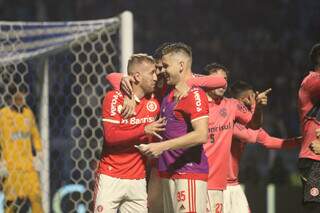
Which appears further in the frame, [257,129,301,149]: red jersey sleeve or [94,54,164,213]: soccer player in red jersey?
[257,129,301,149]: red jersey sleeve

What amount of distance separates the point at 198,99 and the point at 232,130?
1.21 metres

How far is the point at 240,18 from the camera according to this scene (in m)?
17.3

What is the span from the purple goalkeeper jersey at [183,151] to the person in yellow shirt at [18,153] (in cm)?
329

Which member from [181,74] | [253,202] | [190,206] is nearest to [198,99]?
[181,74]

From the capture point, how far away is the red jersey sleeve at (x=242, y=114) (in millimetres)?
5904

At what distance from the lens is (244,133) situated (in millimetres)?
5984

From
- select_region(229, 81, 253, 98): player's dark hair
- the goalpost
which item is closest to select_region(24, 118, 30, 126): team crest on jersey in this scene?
the goalpost

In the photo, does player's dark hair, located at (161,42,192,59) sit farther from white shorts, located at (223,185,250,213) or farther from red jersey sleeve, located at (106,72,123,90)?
white shorts, located at (223,185,250,213)

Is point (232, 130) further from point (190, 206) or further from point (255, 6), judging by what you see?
point (255, 6)

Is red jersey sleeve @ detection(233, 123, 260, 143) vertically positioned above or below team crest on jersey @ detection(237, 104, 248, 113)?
below

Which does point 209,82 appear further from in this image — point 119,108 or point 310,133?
point 310,133

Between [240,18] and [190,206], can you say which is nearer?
[190,206]

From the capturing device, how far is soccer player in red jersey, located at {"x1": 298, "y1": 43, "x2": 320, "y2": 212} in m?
5.02

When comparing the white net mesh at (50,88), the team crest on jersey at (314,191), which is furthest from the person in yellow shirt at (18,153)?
the team crest on jersey at (314,191)
